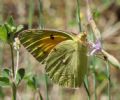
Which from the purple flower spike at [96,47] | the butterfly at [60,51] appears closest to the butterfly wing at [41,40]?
the butterfly at [60,51]

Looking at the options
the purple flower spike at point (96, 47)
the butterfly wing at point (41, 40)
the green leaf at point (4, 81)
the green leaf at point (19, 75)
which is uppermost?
the butterfly wing at point (41, 40)

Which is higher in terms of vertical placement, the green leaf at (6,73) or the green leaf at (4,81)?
the green leaf at (6,73)

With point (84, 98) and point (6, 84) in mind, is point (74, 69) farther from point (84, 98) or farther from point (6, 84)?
point (84, 98)

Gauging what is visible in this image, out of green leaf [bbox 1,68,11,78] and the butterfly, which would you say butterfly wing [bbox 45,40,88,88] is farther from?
green leaf [bbox 1,68,11,78]

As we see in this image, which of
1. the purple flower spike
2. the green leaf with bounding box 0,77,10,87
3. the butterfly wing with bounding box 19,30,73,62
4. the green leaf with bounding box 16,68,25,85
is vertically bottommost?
the green leaf with bounding box 0,77,10,87

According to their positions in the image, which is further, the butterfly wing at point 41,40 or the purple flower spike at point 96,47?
the butterfly wing at point 41,40

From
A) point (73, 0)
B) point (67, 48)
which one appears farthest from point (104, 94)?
point (67, 48)

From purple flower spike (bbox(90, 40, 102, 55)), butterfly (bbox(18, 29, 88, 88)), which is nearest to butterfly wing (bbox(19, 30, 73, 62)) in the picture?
butterfly (bbox(18, 29, 88, 88))

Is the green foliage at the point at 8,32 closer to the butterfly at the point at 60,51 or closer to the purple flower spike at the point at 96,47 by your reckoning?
the butterfly at the point at 60,51
